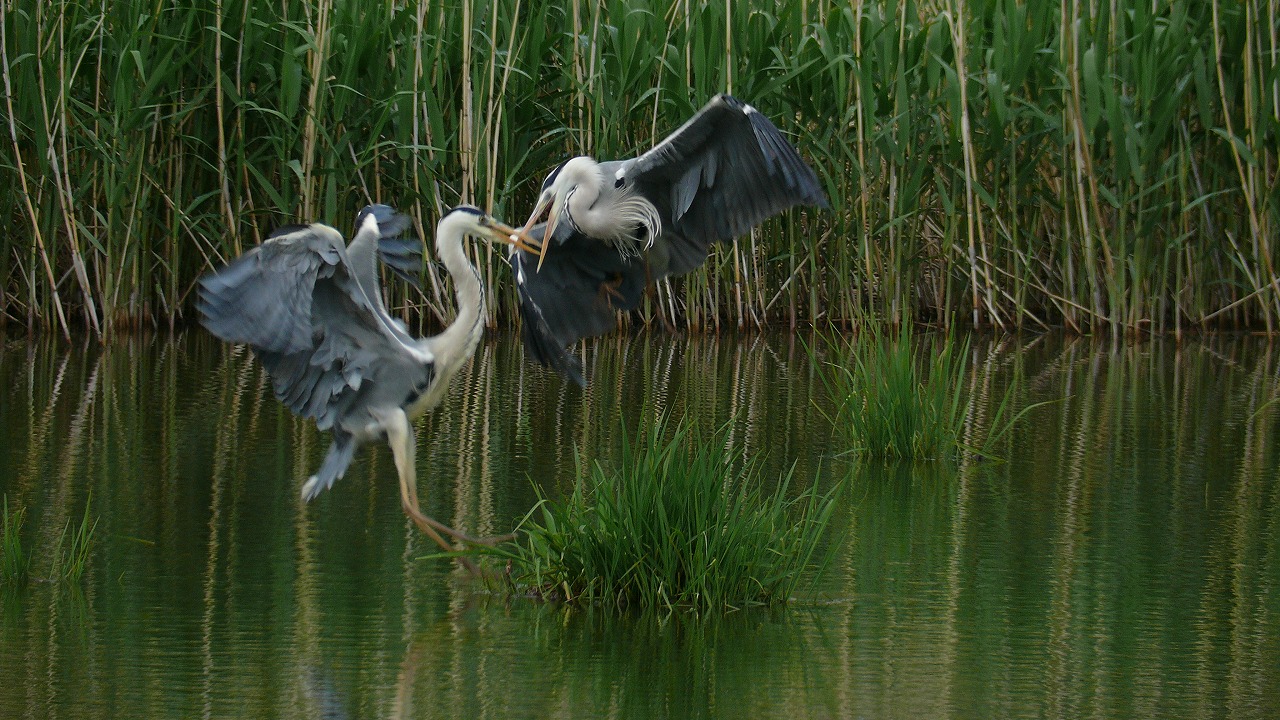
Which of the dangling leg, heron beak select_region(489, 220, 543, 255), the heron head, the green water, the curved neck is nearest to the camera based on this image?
the green water

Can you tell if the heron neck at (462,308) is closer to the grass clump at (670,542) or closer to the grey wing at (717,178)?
the grey wing at (717,178)

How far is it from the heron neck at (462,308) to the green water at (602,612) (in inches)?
22.1

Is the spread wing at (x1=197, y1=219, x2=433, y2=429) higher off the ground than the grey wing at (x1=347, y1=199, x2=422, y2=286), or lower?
lower

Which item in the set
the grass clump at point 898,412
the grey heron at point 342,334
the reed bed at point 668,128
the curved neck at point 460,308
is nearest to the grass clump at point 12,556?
the grey heron at point 342,334

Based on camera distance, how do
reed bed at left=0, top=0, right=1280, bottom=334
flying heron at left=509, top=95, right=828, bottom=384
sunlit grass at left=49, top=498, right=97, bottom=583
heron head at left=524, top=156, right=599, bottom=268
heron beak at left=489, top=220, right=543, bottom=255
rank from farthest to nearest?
reed bed at left=0, top=0, right=1280, bottom=334, heron head at left=524, top=156, right=599, bottom=268, flying heron at left=509, top=95, right=828, bottom=384, heron beak at left=489, top=220, right=543, bottom=255, sunlit grass at left=49, top=498, right=97, bottom=583

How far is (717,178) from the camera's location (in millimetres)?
6008

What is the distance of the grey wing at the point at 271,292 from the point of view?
459 cm

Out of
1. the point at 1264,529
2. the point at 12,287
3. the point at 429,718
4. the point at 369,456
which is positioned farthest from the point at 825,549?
the point at 12,287

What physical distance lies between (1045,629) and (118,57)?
6.99m

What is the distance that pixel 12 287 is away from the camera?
1053cm

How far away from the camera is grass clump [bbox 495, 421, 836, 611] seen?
4.12 metres

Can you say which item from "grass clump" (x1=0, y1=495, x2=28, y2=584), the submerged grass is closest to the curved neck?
the submerged grass

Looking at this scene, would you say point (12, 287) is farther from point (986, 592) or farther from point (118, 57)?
point (986, 592)

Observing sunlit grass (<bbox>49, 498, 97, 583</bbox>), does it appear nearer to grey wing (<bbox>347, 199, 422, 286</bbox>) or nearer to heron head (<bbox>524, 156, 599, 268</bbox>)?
grey wing (<bbox>347, 199, 422, 286</bbox>)
